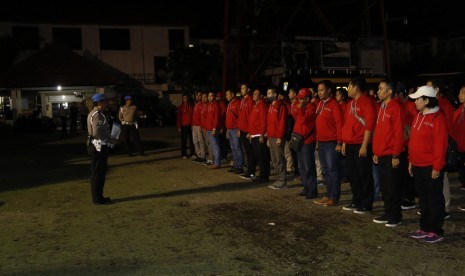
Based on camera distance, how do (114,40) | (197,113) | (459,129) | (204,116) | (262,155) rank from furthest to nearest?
(114,40)
(197,113)
(204,116)
(262,155)
(459,129)

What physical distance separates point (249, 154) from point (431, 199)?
5.37 m

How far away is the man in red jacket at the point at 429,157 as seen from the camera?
5.67 m

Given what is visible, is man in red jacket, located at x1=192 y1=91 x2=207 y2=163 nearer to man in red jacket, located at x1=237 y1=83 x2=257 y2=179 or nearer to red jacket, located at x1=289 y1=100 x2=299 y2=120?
man in red jacket, located at x1=237 y1=83 x2=257 y2=179

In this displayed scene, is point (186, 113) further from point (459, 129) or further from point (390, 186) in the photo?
point (390, 186)

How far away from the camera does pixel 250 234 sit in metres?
6.41

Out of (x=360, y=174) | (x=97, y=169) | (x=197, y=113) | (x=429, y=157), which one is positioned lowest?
(x=360, y=174)

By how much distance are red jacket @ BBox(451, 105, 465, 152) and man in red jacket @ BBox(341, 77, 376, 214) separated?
5.66ft

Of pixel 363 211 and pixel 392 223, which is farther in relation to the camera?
pixel 363 211

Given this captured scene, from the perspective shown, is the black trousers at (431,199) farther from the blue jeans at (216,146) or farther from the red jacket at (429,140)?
the blue jeans at (216,146)

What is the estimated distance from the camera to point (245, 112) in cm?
1057

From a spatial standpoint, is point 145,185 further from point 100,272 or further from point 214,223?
point 100,272

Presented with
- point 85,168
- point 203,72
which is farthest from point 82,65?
point 85,168

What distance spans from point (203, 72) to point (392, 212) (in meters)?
32.6

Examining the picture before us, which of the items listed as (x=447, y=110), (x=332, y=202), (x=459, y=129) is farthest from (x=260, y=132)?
(x=459, y=129)
